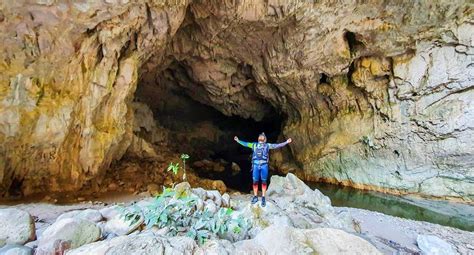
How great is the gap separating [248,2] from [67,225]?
8.13 m

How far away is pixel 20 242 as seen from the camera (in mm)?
3525

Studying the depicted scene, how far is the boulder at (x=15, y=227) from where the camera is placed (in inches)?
138

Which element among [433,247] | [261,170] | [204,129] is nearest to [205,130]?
[204,129]

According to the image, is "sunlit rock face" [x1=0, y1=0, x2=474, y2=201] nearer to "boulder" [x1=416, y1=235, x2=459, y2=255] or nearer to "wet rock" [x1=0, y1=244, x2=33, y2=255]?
"wet rock" [x1=0, y1=244, x2=33, y2=255]

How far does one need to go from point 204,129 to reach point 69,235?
1665cm

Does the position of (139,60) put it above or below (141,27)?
below

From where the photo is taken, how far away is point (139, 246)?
3.15 metres

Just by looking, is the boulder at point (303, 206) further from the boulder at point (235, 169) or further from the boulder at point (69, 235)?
the boulder at point (235, 169)

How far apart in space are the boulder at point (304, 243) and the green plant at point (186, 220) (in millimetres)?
489

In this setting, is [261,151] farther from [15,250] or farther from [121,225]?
[15,250]

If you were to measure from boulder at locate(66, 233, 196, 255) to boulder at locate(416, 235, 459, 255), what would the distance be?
4376 mm

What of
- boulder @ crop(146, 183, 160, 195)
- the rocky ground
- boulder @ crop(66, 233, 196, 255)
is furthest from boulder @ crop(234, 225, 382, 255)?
boulder @ crop(146, 183, 160, 195)

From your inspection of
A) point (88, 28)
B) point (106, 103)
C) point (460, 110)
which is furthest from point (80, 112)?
point (460, 110)

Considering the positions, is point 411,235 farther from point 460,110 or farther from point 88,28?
point 88,28
